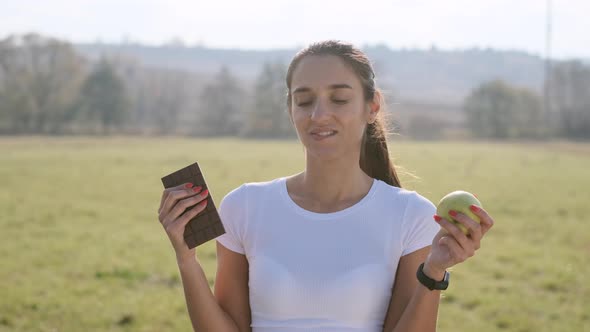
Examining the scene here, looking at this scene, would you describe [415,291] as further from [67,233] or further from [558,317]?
[67,233]

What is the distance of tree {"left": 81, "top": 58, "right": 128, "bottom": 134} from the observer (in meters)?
65.6

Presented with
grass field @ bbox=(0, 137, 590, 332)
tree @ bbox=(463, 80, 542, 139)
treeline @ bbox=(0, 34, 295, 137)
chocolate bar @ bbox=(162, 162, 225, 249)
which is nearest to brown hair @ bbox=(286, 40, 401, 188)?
grass field @ bbox=(0, 137, 590, 332)

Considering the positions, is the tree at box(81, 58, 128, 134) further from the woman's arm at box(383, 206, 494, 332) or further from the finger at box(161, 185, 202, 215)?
the woman's arm at box(383, 206, 494, 332)

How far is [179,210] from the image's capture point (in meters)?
2.50

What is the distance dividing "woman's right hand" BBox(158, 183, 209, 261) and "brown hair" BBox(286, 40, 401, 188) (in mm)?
731

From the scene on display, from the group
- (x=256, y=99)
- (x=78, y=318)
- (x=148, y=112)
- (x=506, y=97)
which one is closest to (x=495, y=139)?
(x=506, y=97)

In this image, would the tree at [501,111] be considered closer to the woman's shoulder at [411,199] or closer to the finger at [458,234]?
the woman's shoulder at [411,199]

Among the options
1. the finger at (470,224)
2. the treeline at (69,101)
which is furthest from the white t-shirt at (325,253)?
the treeline at (69,101)

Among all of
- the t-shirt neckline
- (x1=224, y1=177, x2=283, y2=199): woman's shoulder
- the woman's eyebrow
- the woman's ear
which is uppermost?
the woman's eyebrow

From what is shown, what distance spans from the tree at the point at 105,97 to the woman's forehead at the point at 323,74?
213 ft

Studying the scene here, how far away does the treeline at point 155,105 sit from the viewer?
6322 cm

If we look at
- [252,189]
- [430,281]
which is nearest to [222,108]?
[252,189]

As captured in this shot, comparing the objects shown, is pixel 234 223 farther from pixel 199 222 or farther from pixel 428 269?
pixel 428 269

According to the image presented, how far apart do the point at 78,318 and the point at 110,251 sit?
3649 mm
